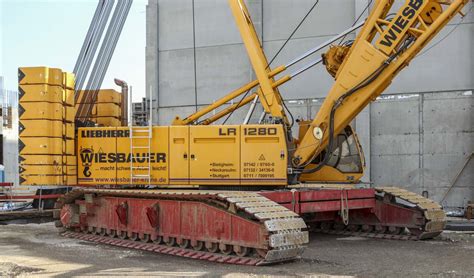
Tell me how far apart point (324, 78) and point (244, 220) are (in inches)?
419

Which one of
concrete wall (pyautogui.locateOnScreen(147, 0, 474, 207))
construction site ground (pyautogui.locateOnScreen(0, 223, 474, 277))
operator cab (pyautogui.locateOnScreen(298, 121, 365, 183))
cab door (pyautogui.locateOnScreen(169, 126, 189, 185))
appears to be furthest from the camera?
concrete wall (pyautogui.locateOnScreen(147, 0, 474, 207))

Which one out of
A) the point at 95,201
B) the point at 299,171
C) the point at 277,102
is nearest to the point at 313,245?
the point at 299,171

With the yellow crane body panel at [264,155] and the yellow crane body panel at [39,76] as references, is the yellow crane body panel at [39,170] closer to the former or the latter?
the yellow crane body panel at [39,76]

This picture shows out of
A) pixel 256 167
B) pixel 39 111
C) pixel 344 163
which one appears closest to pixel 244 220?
pixel 256 167

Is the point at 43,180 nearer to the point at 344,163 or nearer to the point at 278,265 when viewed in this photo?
the point at 278,265

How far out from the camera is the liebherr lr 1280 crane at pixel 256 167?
10422mm

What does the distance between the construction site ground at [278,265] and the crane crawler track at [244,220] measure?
0.63ft

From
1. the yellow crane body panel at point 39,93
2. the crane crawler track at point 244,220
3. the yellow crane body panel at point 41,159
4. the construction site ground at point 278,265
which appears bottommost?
the construction site ground at point 278,265

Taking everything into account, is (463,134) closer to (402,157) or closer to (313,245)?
(402,157)

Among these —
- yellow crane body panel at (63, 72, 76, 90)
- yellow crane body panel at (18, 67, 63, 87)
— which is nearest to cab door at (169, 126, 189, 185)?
yellow crane body panel at (63, 72, 76, 90)

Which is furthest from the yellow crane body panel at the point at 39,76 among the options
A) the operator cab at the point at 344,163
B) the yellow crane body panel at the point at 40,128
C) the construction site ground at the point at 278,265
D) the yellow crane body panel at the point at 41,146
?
the operator cab at the point at 344,163

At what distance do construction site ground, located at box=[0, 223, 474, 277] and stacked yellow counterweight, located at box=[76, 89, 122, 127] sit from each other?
276cm

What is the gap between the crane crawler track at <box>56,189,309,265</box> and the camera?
29.0ft

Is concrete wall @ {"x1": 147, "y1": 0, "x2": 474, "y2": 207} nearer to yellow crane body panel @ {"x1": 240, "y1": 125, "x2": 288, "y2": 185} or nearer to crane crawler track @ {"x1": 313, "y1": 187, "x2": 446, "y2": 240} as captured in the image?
crane crawler track @ {"x1": 313, "y1": 187, "x2": 446, "y2": 240}
